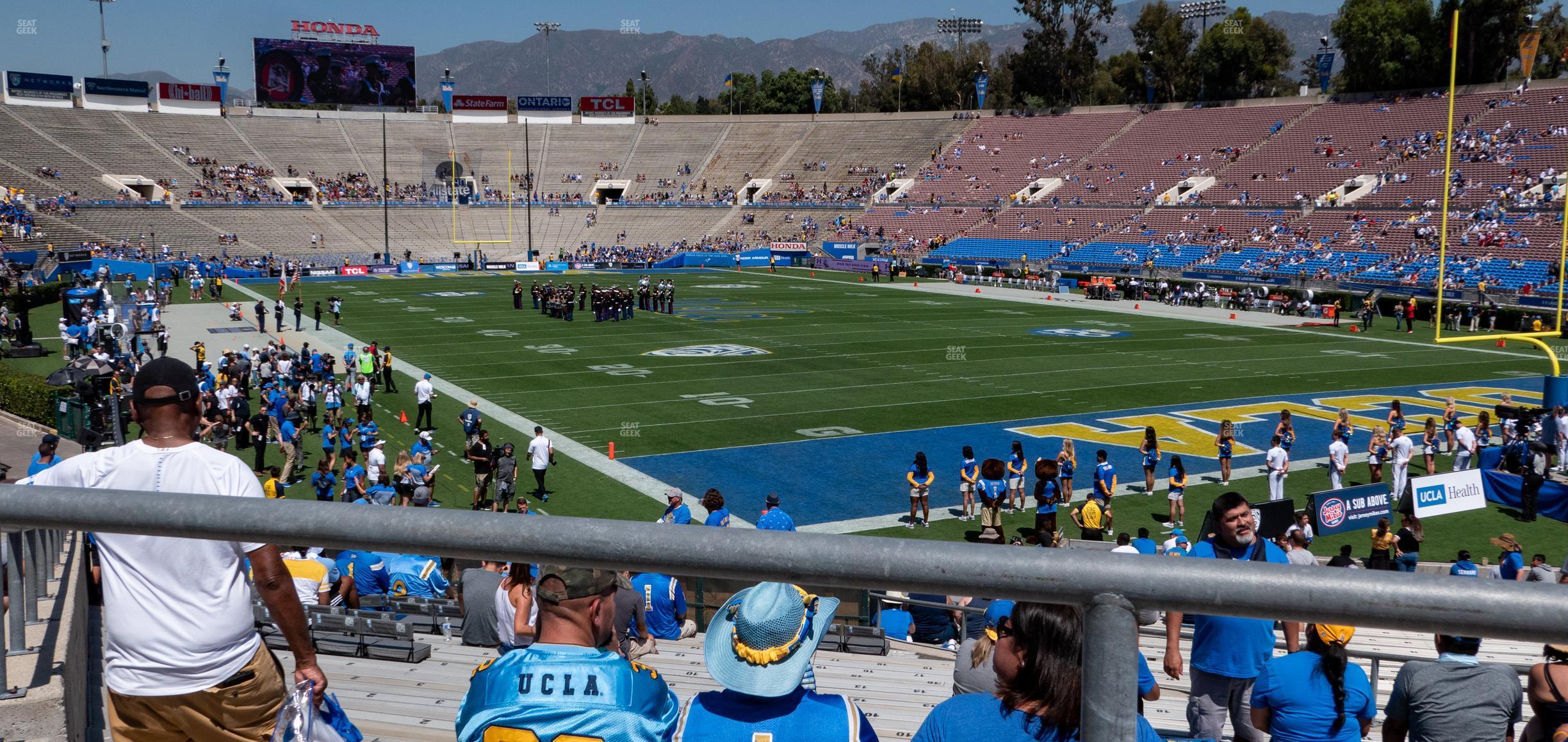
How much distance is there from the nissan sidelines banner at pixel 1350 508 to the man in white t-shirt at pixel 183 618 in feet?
49.9

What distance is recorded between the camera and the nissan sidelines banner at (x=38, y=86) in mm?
72188

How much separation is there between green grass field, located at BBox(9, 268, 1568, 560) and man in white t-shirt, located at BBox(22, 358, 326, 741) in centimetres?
1315

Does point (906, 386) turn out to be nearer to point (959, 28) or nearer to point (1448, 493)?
point (1448, 493)

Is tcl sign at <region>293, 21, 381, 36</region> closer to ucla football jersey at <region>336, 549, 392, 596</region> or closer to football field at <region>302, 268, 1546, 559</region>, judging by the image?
football field at <region>302, 268, 1546, 559</region>

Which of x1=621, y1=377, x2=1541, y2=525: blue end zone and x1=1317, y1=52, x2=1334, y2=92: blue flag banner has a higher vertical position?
x1=1317, y1=52, x2=1334, y2=92: blue flag banner

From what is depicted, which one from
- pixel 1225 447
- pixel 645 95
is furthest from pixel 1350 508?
pixel 645 95

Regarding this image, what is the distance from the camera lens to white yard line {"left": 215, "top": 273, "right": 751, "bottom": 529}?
57.7 ft

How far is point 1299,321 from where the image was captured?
130 ft

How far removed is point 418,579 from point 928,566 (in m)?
6.27

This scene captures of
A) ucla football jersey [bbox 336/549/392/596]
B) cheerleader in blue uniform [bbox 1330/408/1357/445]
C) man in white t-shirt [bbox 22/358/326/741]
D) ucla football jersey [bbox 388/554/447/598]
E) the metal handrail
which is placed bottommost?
cheerleader in blue uniform [bbox 1330/408/1357/445]

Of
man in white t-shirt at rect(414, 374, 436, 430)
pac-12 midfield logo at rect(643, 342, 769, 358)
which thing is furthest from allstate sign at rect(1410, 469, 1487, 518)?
pac-12 midfield logo at rect(643, 342, 769, 358)

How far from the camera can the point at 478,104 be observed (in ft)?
290

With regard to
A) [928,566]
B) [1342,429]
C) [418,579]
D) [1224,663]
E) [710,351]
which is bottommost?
[710,351]

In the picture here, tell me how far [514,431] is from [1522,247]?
3998 cm
